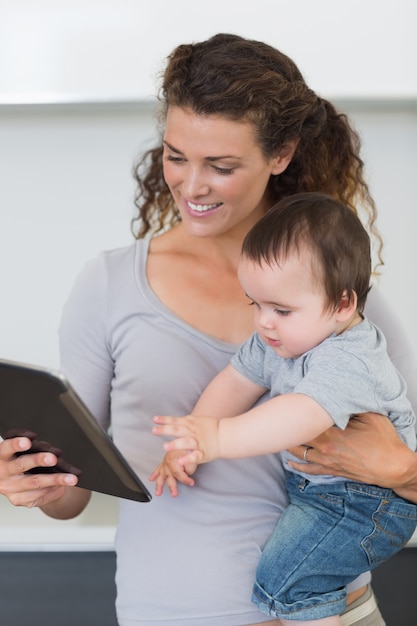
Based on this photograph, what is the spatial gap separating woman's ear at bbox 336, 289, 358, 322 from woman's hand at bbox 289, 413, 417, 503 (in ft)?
0.51

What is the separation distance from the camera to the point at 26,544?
2.65 m

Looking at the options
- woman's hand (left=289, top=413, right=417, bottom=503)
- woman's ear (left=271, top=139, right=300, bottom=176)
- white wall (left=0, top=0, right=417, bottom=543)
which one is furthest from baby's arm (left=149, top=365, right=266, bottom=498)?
white wall (left=0, top=0, right=417, bottom=543)

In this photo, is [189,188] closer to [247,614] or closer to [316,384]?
[316,384]

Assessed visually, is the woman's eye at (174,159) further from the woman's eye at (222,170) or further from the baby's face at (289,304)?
the baby's face at (289,304)

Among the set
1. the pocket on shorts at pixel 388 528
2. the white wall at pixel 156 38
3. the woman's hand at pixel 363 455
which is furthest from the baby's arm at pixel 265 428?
the white wall at pixel 156 38

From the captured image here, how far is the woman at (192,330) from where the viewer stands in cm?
143

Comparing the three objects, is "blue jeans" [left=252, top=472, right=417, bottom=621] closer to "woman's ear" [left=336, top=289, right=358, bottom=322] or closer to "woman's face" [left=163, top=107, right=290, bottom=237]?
"woman's ear" [left=336, top=289, right=358, bottom=322]

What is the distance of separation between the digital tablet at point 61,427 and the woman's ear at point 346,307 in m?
0.38

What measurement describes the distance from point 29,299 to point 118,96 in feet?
2.12

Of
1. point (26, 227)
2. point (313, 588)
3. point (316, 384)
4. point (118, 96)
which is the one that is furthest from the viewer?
A: point (26, 227)

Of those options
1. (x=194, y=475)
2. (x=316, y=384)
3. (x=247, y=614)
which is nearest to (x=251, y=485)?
(x=194, y=475)

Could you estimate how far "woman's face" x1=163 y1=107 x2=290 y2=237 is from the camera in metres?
1.44

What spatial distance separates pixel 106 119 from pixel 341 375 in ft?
5.19

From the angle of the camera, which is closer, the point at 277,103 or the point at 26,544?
the point at 277,103
